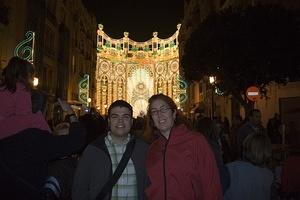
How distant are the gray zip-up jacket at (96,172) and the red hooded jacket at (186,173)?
0.29 metres

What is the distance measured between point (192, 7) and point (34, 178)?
162ft

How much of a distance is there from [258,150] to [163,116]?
1.35m

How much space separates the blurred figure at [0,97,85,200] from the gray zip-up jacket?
2.07 ft

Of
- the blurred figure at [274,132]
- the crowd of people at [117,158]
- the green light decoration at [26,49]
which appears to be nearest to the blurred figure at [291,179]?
the crowd of people at [117,158]

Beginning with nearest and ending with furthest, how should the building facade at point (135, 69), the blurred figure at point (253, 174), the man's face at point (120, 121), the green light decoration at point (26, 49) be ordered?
the man's face at point (120, 121), the blurred figure at point (253, 174), the green light decoration at point (26, 49), the building facade at point (135, 69)

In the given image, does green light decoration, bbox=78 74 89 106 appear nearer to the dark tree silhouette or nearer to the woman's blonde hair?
the dark tree silhouette

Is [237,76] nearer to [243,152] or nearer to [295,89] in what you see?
→ [295,89]

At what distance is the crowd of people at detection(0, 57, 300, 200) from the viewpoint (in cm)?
293

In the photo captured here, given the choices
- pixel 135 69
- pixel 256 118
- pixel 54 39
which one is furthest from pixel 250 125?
pixel 135 69

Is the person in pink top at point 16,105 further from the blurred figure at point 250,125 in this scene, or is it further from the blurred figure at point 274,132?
the blurred figure at point 274,132

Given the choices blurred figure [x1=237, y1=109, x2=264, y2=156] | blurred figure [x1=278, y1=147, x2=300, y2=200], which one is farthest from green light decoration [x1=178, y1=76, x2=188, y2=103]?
blurred figure [x1=278, y1=147, x2=300, y2=200]

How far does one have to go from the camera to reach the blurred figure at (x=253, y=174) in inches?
166

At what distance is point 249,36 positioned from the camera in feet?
73.2

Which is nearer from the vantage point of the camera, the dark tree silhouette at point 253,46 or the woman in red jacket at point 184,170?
the woman in red jacket at point 184,170
